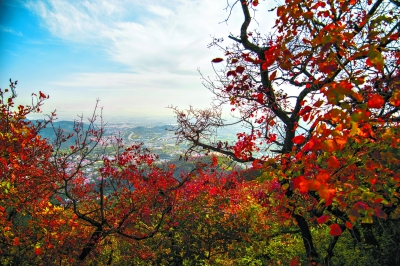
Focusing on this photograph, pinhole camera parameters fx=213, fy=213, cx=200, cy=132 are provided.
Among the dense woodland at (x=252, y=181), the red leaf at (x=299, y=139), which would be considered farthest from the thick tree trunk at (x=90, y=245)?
the red leaf at (x=299, y=139)

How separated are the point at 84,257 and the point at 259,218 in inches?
379

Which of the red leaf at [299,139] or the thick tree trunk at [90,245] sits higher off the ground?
the red leaf at [299,139]

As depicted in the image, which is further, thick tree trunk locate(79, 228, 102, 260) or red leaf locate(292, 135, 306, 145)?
thick tree trunk locate(79, 228, 102, 260)

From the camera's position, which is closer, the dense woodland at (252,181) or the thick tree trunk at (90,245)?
the dense woodland at (252,181)

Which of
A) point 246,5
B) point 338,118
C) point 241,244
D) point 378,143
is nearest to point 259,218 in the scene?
point 241,244

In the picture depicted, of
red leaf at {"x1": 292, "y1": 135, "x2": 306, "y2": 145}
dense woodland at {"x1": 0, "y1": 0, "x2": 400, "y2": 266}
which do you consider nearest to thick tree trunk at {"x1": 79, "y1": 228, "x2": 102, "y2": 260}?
dense woodland at {"x1": 0, "y1": 0, "x2": 400, "y2": 266}

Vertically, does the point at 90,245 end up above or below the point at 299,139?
below

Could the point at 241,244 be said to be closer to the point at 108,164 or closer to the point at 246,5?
the point at 108,164

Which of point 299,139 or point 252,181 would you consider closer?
point 299,139

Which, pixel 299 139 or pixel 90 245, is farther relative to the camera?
pixel 90 245

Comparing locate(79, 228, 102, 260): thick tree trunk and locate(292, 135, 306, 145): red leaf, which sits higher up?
locate(292, 135, 306, 145): red leaf

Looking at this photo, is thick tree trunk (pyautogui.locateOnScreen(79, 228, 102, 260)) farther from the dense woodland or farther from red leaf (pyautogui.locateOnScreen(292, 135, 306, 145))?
red leaf (pyautogui.locateOnScreen(292, 135, 306, 145))

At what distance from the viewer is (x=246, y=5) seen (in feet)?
20.7

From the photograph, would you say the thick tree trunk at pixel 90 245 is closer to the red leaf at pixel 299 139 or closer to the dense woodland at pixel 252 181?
the dense woodland at pixel 252 181
